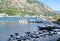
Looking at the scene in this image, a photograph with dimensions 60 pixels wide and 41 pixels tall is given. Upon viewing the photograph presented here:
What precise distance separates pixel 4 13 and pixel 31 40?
17144 cm

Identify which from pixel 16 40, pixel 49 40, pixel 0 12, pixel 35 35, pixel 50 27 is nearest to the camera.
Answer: pixel 49 40

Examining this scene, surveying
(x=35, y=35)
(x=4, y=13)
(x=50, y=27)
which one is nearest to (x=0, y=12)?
(x=4, y=13)

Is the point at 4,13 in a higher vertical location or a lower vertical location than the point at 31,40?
lower

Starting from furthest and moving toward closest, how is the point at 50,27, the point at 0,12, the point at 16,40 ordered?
the point at 0,12, the point at 50,27, the point at 16,40

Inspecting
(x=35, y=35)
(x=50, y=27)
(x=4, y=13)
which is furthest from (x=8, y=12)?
(x=35, y=35)

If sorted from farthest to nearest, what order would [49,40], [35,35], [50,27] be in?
[50,27], [35,35], [49,40]

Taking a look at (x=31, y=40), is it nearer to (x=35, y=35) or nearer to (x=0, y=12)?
(x=35, y=35)

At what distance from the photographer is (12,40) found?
3181 cm

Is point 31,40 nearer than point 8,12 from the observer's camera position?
Yes

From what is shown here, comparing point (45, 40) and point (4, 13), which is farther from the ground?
point (45, 40)

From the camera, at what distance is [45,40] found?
94.0 ft

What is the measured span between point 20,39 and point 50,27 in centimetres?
2690

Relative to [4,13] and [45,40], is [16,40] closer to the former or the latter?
[45,40]

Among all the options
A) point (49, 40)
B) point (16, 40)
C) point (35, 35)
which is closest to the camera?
point (49, 40)
